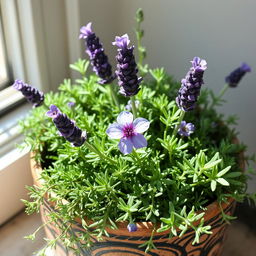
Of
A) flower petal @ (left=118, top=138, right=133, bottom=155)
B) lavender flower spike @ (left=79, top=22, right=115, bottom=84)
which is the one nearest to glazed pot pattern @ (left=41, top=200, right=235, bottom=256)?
flower petal @ (left=118, top=138, right=133, bottom=155)

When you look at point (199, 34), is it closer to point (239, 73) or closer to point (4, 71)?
point (239, 73)

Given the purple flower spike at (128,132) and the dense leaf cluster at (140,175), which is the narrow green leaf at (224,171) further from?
the purple flower spike at (128,132)

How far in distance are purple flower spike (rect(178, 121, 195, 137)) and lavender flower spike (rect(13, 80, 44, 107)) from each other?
0.88ft

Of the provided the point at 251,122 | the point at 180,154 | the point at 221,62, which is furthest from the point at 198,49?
the point at 180,154

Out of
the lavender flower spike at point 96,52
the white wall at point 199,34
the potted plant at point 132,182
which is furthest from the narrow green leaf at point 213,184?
the white wall at point 199,34

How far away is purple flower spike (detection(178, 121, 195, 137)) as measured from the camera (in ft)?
2.71

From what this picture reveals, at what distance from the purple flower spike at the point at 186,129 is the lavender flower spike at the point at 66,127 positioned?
9.1 inches

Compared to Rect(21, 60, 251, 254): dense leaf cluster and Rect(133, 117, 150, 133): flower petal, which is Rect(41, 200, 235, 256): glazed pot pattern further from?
Rect(133, 117, 150, 133): flower petal

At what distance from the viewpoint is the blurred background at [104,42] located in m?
0.97

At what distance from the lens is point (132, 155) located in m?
0.76

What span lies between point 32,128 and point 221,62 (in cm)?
46

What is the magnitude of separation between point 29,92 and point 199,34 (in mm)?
455

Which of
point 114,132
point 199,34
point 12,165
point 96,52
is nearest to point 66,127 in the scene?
point 114,132

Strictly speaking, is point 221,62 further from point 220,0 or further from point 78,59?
point 78,59
